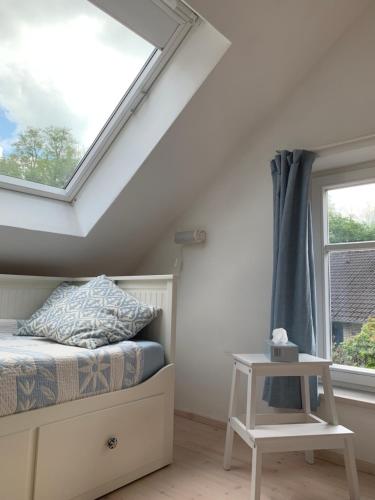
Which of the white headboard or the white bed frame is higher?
the white headboard

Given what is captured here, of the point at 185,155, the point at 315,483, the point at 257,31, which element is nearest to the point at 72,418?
the point at 315,483

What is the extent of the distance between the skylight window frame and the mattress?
86 cm

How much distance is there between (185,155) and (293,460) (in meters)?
1.70

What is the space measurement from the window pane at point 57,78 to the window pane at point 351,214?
51.4 inches

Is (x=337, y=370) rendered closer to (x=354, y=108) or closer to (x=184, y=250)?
(x=184, y=250)

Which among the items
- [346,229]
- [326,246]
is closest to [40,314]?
[326,246]

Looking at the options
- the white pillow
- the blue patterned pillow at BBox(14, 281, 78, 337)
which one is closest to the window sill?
the blue patterned pillow at BBox(14, 281, 78, 337)

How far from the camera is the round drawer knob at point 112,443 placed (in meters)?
1.48

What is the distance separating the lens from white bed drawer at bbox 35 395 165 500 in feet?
4.24

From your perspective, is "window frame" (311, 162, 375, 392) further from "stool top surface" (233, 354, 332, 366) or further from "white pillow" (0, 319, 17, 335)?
"white pillow" (0, 319, 17, 335)

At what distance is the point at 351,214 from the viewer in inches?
80.3

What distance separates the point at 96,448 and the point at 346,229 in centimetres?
162

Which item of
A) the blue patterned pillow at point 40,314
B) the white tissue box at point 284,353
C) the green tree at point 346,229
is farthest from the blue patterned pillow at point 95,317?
the green tree at point 346,229

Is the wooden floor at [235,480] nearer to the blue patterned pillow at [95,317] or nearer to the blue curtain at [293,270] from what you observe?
the blue curtain at [293,270]
